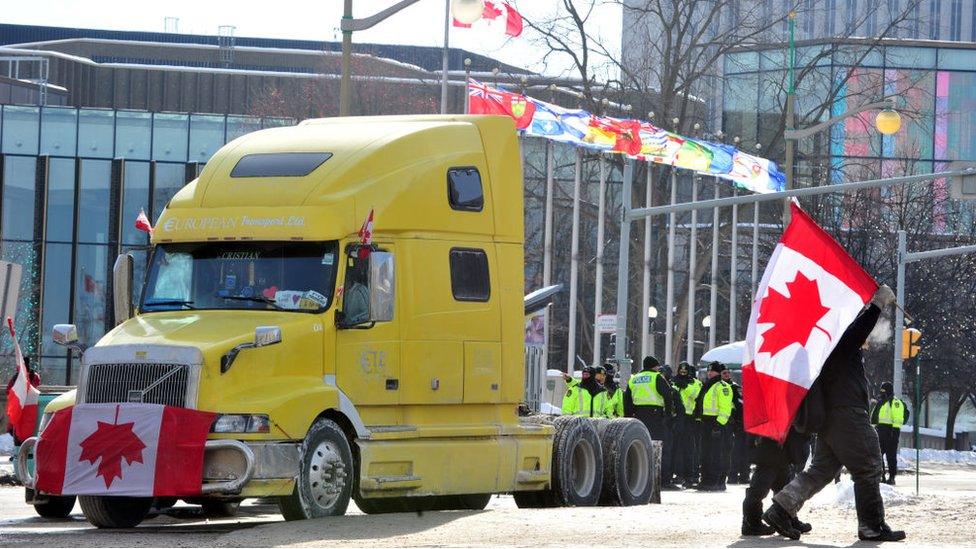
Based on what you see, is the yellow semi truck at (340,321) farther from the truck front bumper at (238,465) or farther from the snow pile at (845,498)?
the snow pile at (845,498)

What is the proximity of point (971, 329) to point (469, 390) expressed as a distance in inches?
1659

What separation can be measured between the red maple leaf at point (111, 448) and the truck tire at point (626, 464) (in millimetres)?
6130

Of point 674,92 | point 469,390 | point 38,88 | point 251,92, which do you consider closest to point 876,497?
point 469,390

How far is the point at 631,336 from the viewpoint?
5547 cm

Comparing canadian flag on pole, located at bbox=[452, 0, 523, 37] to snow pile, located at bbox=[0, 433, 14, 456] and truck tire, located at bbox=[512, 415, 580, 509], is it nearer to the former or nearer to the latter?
snow pile, located at bbox=[0, 433, 14, 456]

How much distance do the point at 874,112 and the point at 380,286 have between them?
58626 mm

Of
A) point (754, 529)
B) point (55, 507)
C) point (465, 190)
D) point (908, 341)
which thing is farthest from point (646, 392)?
point (908, 341)

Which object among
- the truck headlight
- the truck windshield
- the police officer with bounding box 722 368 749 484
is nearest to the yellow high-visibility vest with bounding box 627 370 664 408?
the police officer with bounding box 722 368 749 484

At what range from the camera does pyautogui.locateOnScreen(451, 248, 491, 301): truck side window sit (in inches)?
654

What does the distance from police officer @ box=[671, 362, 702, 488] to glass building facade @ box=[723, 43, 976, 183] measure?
36.4 meters

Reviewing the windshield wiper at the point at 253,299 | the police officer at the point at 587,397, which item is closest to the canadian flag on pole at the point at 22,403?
the windshield wiper at the point at 253,299

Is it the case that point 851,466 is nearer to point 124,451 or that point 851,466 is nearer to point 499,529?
point 499,529

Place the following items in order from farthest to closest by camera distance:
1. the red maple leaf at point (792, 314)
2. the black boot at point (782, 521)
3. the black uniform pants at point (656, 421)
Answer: the black uniform pants at point (656, 421), the red maple leaf at point (792, 314), the black boot at point (782, 521)

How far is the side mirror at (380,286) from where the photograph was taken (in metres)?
15.3
